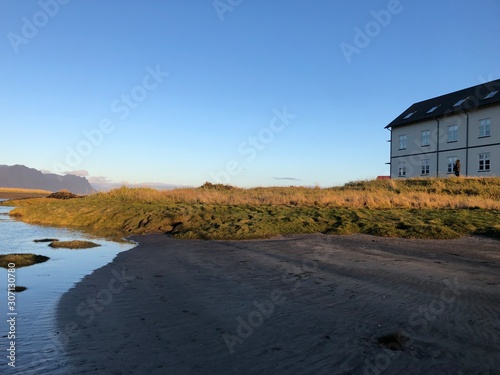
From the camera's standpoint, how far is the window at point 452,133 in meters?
38.3

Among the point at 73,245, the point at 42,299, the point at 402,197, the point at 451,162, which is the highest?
the point at 451,162

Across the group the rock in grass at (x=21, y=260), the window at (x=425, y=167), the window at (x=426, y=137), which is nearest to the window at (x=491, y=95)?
the window at (x=426, y=137)

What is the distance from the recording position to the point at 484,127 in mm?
35156

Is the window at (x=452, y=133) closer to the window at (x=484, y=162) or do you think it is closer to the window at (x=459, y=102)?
the window at (x=459, y=102)

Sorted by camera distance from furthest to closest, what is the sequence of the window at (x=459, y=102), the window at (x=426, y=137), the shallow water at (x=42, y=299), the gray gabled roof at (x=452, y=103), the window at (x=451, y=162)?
the window at (x=426, y=137), the window at (x=451, y=162), the window at (x=459, y=102), the gray gabled roof at (x=452, y=103), the shallow water at (x=42, y=299)

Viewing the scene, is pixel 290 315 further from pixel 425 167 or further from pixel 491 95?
pixel 425 167

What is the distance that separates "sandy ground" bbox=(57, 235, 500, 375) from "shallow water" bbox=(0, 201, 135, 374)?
0.20m

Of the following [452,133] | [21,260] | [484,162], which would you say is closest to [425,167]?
[452,133]

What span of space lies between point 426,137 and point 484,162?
800cm

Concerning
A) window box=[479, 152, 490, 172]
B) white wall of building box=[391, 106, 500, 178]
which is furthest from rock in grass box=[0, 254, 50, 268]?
window box=[479, 152, 490, 172]

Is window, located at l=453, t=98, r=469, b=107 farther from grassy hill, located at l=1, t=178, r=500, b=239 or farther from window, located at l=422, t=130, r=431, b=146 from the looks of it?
grassy hill, located at l=1, t=178, r=500, b=239

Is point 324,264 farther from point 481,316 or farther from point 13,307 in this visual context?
point 13,307

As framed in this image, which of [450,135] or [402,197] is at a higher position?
[450,135]

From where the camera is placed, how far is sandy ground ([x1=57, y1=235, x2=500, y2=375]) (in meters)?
3.77
